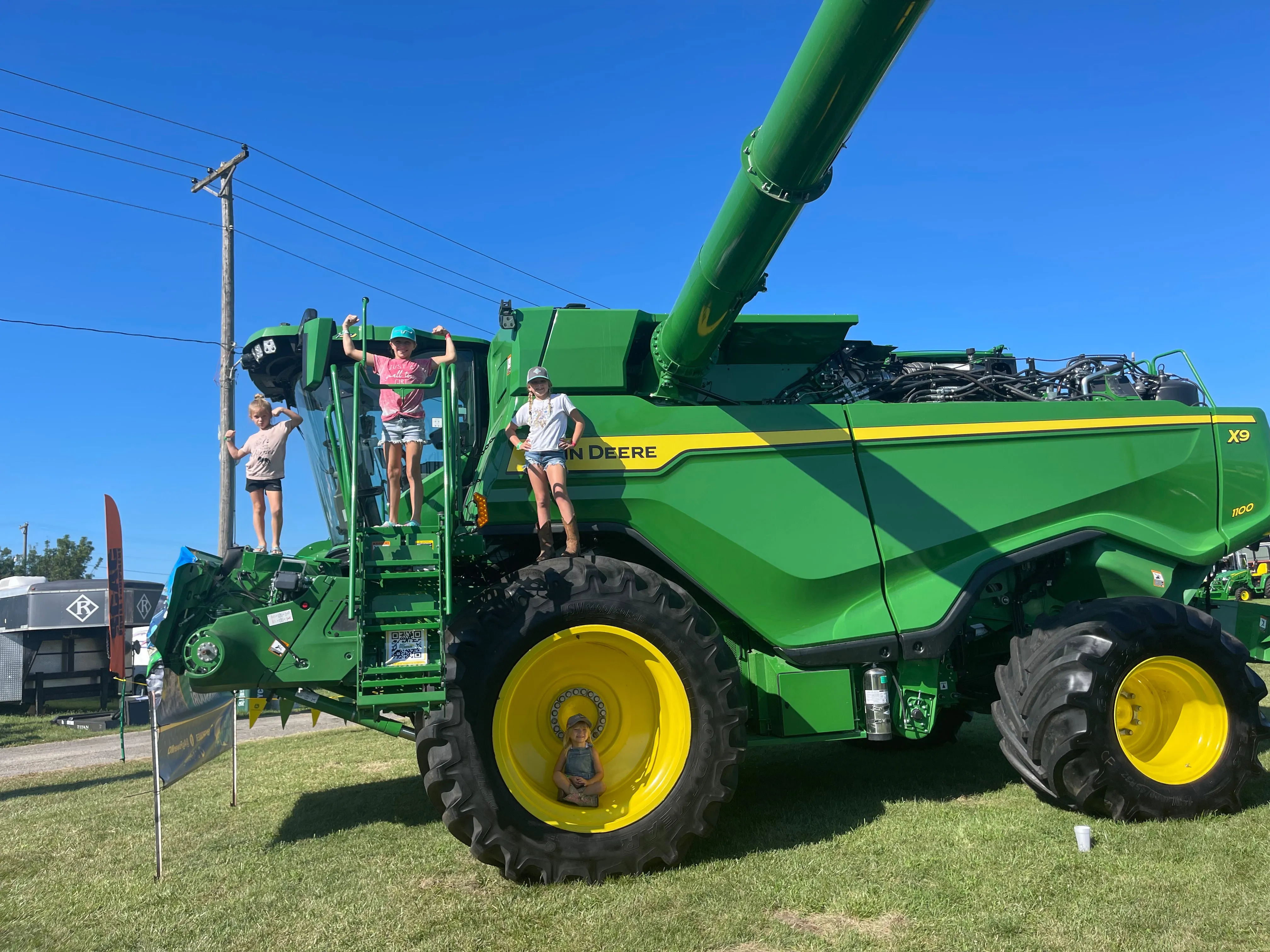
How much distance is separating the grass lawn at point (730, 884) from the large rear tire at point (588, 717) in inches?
9.7

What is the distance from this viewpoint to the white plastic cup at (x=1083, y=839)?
516 cm

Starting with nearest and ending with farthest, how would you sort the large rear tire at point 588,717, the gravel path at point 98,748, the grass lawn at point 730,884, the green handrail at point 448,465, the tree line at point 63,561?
the grass lawn at point 730,884
the large rear tire at point 588,717
the green handrail at point 448,465
the gravel path at point 98,748
the tree line at point 63,561

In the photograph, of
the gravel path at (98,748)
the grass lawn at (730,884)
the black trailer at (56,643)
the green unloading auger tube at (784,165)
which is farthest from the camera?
the black trailer at (56,643)

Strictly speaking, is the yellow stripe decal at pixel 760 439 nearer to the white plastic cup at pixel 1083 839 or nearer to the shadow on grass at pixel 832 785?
the shadow on grass at pixel 832 785

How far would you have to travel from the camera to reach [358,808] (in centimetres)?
719

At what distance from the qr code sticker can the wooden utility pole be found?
11545 mm

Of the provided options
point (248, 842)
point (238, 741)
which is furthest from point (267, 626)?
point (238, 741)

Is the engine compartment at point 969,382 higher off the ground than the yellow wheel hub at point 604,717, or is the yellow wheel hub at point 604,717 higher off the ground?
the engine compartment at point 969,382

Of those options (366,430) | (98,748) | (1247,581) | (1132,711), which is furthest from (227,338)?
(1247,581)

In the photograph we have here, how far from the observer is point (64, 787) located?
961 centimetres

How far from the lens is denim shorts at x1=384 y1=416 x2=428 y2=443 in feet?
20.5

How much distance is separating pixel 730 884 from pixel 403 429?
12.0 feet

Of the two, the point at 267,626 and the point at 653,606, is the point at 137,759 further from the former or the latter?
the point at 653,606

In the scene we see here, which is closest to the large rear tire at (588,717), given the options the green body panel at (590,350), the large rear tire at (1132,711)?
the green body panel at (590,350)
